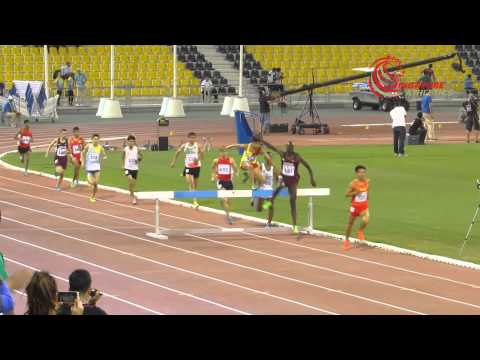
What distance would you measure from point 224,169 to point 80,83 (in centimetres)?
3046

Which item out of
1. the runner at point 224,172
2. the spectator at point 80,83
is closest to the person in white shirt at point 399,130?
the runner at point 224,172

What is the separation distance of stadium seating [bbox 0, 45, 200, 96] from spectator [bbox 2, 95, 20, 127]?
716cm

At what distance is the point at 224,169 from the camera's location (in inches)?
933

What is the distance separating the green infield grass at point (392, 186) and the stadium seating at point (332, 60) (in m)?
23.2

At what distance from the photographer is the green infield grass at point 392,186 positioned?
22156 mm

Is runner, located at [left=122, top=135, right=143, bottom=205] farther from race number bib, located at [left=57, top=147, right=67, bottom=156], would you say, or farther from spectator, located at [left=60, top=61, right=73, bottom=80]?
spectator, located at [left=60, top=61, right=73, bottom=80]

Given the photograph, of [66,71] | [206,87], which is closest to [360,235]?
[66,71]

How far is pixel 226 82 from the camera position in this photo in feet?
195

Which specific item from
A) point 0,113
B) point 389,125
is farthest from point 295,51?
point 0,113

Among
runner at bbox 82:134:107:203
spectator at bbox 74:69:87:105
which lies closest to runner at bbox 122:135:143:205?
runner at bbox 82:134:107:203

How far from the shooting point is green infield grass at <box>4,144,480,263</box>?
22.2m

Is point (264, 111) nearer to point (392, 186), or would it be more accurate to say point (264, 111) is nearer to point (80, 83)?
point (80, 83)
